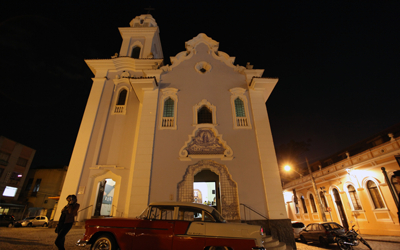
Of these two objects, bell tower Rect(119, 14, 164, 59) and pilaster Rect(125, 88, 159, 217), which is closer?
Answer: pilaster Rect(125, 88, 159, 217)

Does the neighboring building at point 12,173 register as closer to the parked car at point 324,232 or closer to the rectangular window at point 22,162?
the rectangular window at point 22,162

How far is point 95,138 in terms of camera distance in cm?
1320

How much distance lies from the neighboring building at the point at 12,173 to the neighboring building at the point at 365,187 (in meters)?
41.1

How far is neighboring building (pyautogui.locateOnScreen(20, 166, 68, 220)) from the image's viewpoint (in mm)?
31141

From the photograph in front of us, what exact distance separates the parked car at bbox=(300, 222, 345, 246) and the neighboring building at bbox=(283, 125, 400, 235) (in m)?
5.24

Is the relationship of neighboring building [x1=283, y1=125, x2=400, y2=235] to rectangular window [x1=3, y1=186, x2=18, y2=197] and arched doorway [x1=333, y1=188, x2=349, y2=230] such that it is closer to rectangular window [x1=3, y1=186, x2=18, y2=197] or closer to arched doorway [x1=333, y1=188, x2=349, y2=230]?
arched doorway [x1=333, y1=188, x2=349, y2=230]

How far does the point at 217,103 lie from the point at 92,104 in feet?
30.9

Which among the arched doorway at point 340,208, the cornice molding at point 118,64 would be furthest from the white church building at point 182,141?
the arched doorway at point 340,208

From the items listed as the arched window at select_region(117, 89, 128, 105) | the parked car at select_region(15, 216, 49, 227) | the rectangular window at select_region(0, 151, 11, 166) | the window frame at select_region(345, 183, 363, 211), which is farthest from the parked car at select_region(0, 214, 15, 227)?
the window frame at select_region(345, 183, 363, 211)

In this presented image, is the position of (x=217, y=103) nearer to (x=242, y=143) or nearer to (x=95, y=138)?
(x=242, y=143)

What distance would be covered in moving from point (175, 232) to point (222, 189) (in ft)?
18.4

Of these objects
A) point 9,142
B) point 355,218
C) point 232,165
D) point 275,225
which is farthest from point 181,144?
point 9,142

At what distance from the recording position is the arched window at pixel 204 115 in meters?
12.1

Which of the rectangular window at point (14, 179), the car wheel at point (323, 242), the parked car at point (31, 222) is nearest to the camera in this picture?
the car wheel at point (323, 242)
